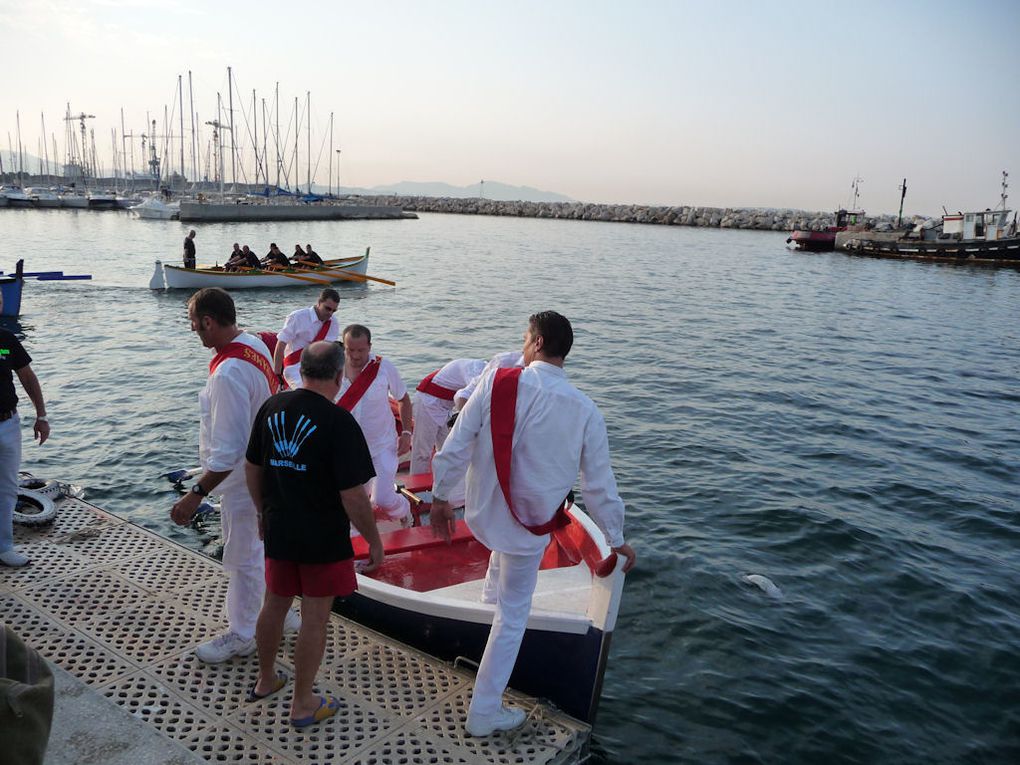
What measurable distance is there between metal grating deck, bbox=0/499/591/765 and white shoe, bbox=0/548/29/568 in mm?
58

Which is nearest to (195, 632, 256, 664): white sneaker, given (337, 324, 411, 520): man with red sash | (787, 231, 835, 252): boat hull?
(337, 324, 411, 520): man with red sash

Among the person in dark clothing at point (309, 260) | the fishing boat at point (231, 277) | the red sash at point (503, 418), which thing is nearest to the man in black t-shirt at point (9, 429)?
the red sash at point (503, 418)

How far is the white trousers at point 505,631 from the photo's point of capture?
395 centimetres

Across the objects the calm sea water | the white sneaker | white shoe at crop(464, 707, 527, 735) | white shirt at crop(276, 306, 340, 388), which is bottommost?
the calm sea water

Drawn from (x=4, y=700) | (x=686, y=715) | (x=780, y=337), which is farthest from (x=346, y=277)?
(x=4, y=700)

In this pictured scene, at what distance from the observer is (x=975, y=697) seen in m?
6.06

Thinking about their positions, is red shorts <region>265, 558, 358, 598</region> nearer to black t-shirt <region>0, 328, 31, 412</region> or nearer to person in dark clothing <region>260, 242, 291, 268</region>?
black t-shirt <region>0, 328, 31, 412</region>

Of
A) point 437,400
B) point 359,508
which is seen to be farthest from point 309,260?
point 359,508

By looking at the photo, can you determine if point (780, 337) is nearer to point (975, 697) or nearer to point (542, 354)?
point (975, 697)

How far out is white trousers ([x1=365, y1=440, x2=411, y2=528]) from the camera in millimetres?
6301

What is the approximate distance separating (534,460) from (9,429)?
395 cm

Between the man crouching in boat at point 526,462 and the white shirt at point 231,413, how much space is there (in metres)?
1.20

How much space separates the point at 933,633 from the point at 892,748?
1.93m

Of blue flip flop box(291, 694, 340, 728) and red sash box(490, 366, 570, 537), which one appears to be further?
blue flip flop box(291, 694, 340, 728)
